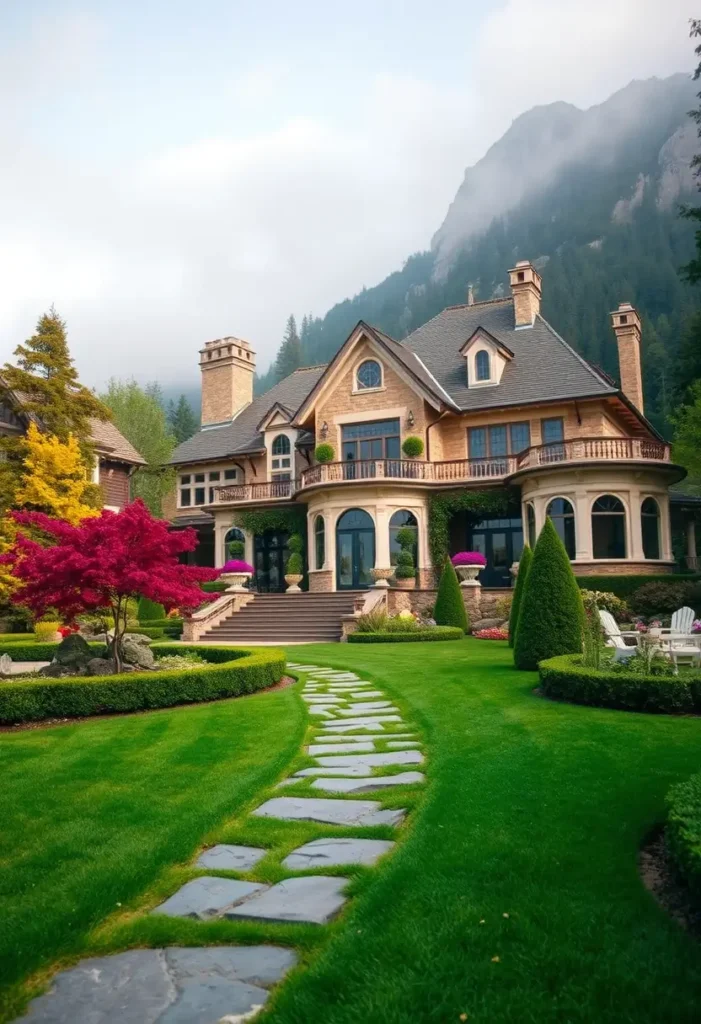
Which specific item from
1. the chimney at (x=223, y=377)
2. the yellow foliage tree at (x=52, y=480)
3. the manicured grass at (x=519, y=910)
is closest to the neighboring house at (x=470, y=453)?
the chimney at (x=223, y=377)

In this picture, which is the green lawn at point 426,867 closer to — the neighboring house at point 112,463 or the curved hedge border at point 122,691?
the curved hedge border at point 122,691

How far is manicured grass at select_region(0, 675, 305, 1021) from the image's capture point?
3697 mm

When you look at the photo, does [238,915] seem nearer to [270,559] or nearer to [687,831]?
[687,831]

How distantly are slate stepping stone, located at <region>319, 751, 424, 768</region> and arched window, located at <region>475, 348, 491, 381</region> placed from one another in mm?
25170

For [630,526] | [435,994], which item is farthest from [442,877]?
[630,526]

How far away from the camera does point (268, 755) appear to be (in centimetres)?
721

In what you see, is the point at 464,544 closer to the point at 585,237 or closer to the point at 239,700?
the point at 239,700

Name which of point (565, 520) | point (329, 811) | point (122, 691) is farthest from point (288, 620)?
point (329, 811)

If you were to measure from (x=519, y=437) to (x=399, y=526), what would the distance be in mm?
5758

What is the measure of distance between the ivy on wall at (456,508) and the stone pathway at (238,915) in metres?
22.5

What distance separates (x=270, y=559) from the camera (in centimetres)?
3422

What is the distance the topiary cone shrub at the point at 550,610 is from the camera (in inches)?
516

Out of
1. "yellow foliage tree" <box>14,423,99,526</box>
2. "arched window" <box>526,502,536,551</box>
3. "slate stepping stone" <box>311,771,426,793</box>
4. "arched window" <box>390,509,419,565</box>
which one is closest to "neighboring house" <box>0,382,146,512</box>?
"yellow foliage tree" <box>14,423,99,526</box>

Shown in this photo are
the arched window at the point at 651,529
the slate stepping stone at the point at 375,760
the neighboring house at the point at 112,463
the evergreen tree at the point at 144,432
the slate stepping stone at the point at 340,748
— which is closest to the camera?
the slate stepping stone at the point at 375,760
